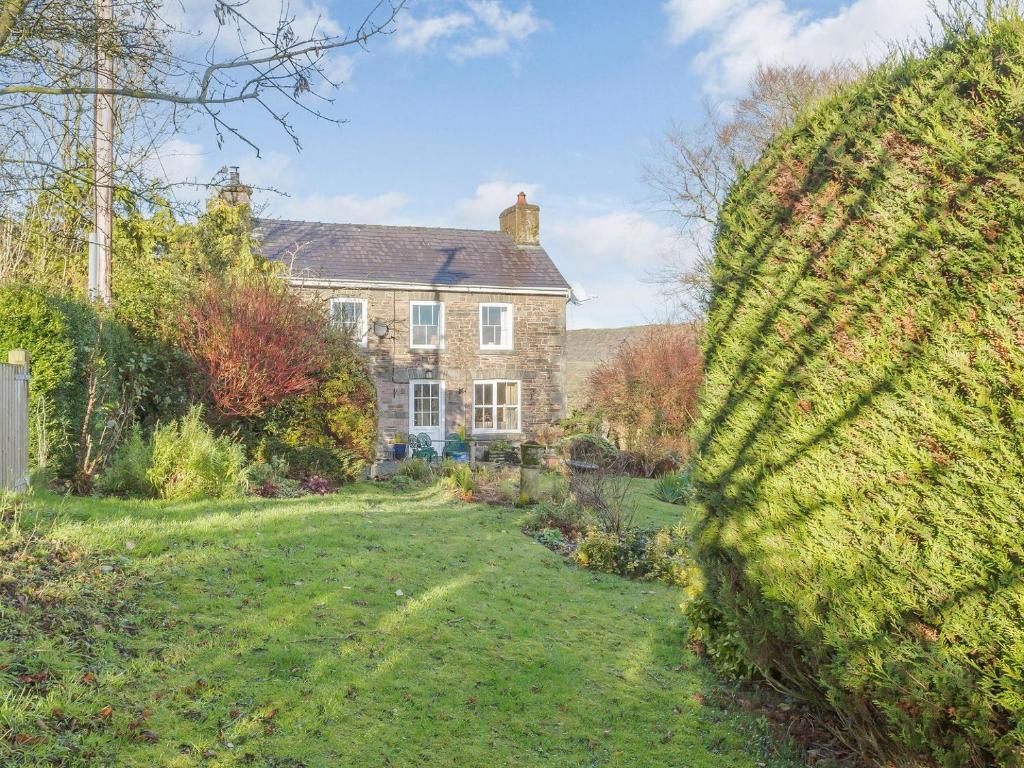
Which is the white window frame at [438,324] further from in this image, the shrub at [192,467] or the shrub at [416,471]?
the shrub at [192,467]

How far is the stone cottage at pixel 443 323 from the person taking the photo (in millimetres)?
21891

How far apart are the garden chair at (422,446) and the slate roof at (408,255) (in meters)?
4.86

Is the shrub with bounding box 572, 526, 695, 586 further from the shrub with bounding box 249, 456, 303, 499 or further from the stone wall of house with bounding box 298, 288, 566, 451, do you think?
the stone wall of house with bounding box 298, 288, 566, 451

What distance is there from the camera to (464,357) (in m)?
22.6

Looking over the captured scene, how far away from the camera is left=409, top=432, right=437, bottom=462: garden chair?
63.0ft

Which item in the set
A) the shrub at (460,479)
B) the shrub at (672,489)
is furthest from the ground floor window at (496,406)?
the shrub at (460,479)

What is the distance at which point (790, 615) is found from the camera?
3771 millimetres

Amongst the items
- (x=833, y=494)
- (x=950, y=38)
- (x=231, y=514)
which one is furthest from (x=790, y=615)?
(x=231, y=514)

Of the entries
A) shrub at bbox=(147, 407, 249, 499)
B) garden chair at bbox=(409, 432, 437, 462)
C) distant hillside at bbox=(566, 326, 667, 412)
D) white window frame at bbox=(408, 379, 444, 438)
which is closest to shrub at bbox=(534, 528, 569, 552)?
shrub at bbox=(147, 407, 249, 499)

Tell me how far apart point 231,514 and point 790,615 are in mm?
6211

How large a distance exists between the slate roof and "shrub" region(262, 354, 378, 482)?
866 centimetres

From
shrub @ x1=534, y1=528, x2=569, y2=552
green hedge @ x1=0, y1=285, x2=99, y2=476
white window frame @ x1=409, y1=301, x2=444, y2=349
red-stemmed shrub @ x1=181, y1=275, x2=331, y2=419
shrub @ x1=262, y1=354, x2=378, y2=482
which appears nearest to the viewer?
green hedge @ x1=0, y1=285, x2=99, y2=476

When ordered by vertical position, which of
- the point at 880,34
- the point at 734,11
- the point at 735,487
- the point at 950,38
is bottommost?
the point at 735,487

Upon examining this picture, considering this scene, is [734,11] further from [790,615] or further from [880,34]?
[790,615]
